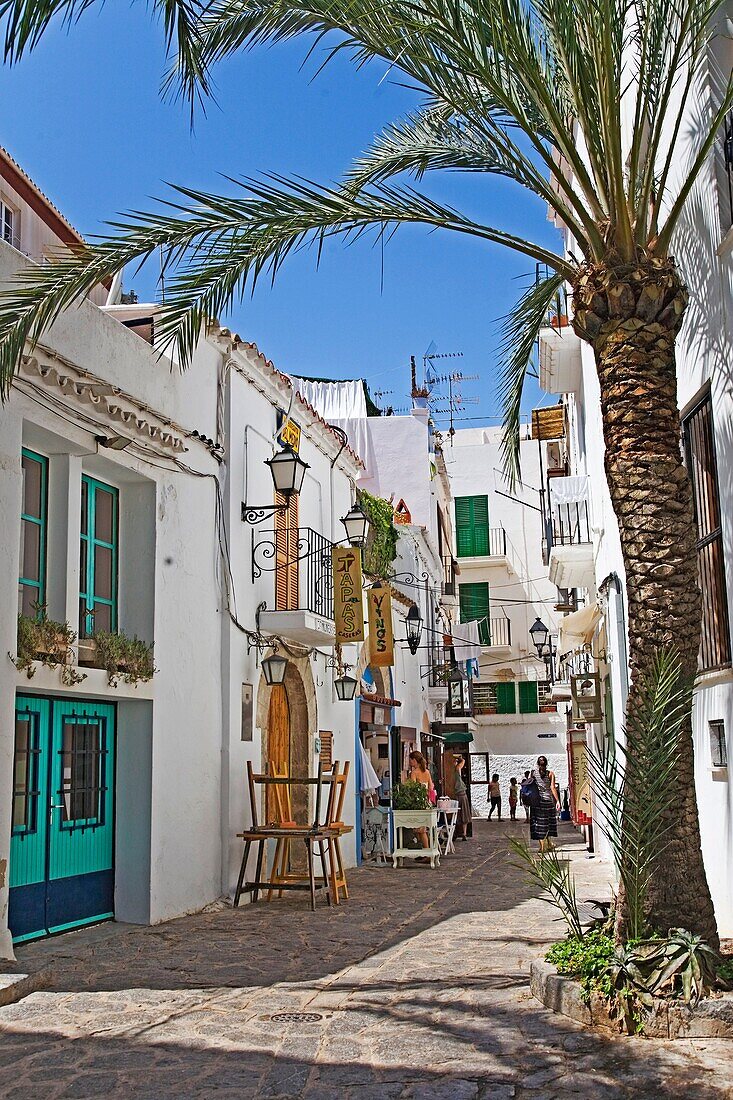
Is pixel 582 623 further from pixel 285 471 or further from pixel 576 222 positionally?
pixel 576 222

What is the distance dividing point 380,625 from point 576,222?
1176 cm

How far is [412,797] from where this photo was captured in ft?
56.2

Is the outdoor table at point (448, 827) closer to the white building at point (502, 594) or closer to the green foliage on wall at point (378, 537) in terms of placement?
the green foliage on wall at point (378, 537)

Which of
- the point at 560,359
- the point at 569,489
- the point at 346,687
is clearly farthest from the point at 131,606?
the point at 560,359

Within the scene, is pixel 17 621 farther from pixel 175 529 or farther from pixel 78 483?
pixel 175 529

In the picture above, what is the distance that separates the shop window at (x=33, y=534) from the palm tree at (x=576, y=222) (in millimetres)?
2263

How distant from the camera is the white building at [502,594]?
38625 millimetres

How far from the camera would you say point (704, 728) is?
866cm

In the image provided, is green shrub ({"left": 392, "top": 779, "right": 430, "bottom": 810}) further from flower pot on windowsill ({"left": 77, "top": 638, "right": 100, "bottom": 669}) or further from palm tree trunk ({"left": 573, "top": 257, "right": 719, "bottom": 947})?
palm tree trunk ({"left": 573, "top": 257, "right": 719, "bottom": 947})

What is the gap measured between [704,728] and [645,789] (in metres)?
2.61

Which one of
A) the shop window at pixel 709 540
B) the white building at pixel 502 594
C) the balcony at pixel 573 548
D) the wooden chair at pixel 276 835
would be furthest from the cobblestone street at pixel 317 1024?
the white building at pixel 502 594

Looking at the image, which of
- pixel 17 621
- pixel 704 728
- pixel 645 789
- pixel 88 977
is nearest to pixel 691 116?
pixel 704 728

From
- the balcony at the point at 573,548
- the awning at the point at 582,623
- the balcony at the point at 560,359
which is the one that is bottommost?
the awning at the point at 582,623

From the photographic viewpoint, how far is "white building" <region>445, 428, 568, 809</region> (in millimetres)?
38625
